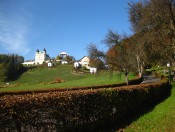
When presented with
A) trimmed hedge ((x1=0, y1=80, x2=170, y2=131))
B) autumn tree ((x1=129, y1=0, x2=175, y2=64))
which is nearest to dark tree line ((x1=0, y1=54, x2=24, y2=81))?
autumn tree ((x1=129, y1=0, x2=175, y2=64))

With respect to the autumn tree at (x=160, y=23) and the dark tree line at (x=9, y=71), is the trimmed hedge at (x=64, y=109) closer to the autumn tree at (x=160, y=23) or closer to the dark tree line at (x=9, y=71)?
the autumn tree at (x=160, y=23)

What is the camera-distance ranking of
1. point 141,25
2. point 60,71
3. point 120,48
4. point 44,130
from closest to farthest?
point 44,130 < point 141,25 < point 120,48 < point 60,71

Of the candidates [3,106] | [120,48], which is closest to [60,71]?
[120,48]

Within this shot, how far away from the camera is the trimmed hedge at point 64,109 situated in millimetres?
7814

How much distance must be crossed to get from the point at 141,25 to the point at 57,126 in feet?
92.7

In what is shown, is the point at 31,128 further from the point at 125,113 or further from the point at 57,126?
the point at 125,113

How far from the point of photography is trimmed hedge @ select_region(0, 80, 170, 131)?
7814 mm

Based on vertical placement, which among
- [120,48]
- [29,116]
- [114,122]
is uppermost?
[120,48]

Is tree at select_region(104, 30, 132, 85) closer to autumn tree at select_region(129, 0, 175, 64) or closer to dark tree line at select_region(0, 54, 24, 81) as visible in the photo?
autumn tree at select_region(129, 0, 175, 64)

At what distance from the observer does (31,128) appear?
8.40m

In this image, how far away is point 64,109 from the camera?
391 inches

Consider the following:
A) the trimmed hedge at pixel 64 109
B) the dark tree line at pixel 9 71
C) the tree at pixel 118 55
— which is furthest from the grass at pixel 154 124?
the dark tree line at pixel 9 71

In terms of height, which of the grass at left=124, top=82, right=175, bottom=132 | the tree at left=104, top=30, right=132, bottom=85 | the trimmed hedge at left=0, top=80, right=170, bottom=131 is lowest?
the grass at left=124, top=82, right=175, bottom=132

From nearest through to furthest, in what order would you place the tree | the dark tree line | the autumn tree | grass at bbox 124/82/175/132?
grass at bbox 124/82/175/132 < the autumn tree < the tree < the dark tree line
